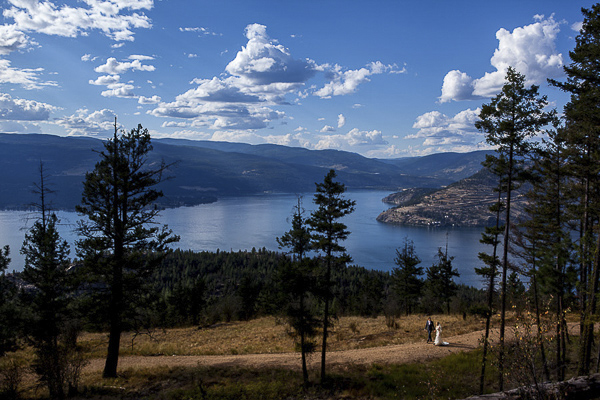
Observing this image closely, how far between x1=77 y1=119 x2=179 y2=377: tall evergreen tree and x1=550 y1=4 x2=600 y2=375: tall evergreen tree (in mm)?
16345

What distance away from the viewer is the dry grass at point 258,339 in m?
22.3

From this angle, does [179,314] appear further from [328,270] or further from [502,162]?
[502,162]

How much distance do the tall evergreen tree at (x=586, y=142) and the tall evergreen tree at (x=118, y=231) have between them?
16345 mm

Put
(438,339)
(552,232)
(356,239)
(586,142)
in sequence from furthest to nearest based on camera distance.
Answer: (356,239), (438,339), (552,232), (586,142)

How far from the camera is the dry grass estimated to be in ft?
73.0

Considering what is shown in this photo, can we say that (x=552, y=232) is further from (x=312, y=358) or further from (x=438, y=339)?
(x=312, y=358)

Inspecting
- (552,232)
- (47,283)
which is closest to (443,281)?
(552,232)

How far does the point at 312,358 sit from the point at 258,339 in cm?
674

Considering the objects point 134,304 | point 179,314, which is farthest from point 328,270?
point 179,314

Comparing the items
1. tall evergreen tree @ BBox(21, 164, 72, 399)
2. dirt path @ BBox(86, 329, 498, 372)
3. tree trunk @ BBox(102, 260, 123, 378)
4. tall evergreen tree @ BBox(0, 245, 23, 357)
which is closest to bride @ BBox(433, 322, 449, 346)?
dirt path @ BBox(86, 329, 498, 372)

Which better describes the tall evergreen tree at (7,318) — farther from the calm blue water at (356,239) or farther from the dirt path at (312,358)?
the calm blue water at (356,239)

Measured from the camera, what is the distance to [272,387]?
48.1ft

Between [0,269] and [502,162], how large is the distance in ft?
69.3

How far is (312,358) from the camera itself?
767 inches
